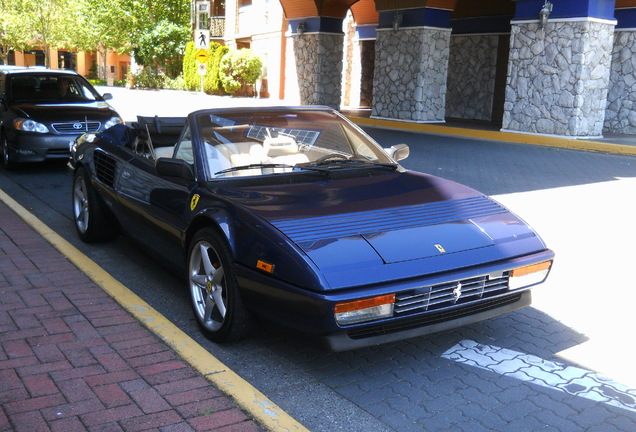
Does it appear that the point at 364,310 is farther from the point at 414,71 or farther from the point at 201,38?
the point at 201,38

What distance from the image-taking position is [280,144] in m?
4.82

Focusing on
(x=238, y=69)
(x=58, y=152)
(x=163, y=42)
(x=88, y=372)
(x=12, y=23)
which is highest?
(x=12, y=23)

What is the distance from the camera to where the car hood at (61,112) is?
10344 millimetres

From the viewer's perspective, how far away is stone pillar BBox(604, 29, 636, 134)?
18.0 metres

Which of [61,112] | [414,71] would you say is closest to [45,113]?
[61,112]

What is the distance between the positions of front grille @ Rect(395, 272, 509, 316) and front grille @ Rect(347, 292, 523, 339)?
0.04m

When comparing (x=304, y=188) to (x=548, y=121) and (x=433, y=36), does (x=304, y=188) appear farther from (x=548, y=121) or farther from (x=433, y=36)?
(x=433, y=36)

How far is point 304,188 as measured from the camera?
4359mm

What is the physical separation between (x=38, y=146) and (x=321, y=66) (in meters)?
15.2

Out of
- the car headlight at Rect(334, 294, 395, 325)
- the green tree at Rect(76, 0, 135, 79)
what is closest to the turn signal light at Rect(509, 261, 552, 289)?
the car headlight at Rect(334, 294, 395, 325)

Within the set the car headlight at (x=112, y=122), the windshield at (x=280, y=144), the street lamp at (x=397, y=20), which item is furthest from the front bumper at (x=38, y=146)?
the street lamp at (x=397, y=20)

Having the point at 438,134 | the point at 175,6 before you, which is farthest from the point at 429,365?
the point at 175,6

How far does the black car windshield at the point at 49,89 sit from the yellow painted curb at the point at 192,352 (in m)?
5.73

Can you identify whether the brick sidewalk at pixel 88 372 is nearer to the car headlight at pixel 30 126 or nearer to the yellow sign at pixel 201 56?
the car headlight at pixel 30 126
